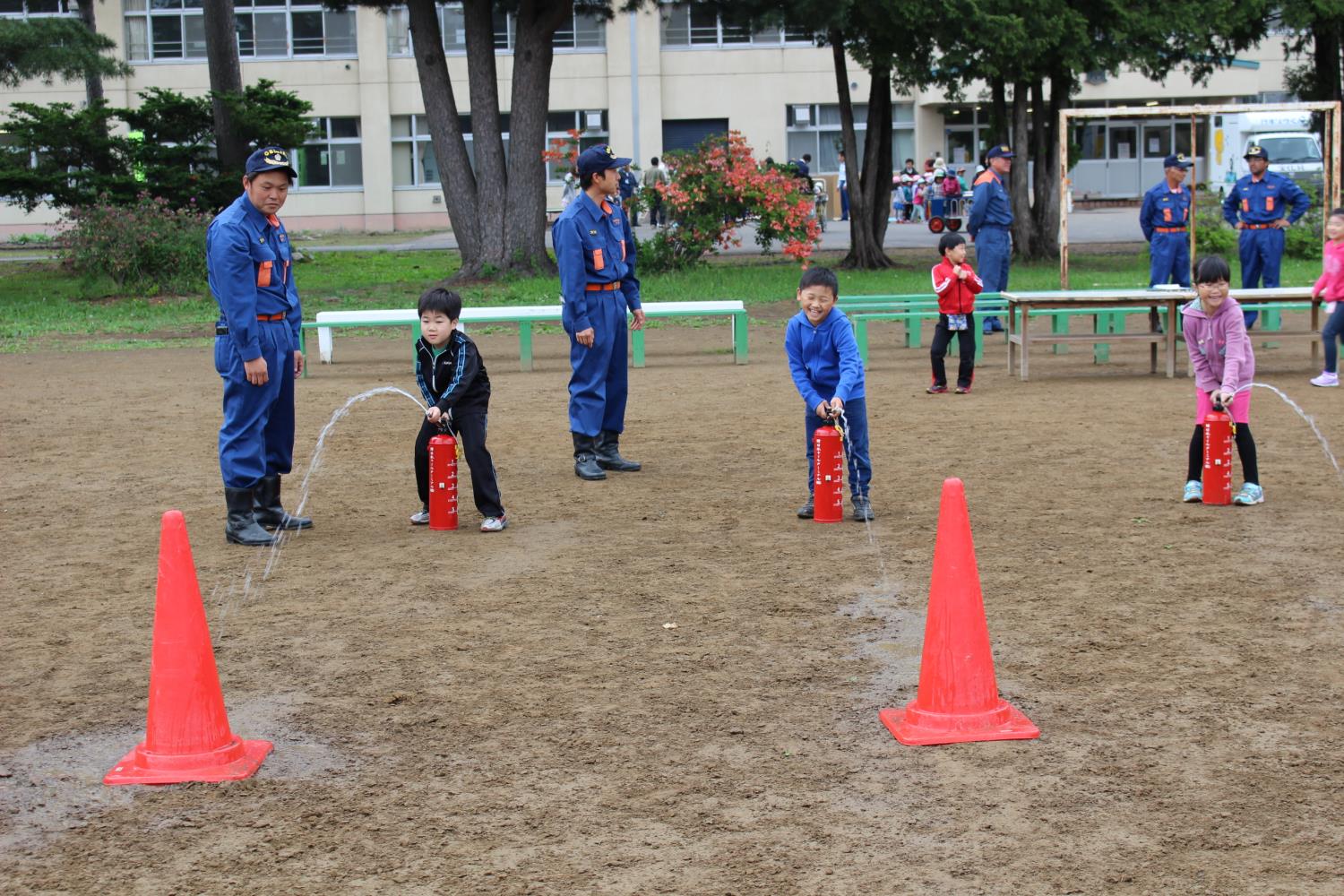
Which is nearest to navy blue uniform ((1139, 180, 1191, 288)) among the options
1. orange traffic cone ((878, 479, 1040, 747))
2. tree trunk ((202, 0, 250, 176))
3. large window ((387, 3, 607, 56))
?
orange traffic cone ((878, 479, 1040, 747))

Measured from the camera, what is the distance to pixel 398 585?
6.80 m

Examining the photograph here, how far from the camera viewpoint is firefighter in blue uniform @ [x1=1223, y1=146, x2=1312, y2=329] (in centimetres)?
1554

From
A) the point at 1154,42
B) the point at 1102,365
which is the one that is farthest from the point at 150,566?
the point at 1154,42

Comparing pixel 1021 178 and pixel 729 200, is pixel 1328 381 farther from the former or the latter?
pixel 1021 178

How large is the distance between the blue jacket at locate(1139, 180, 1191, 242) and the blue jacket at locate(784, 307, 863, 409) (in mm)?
8911

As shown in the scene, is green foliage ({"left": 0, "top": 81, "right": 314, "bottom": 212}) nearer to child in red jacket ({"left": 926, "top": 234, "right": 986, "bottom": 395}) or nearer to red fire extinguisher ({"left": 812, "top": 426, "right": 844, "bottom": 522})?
child in red jacket ({"left": 926, "top": 234, "right": 986, "bottom": 395})

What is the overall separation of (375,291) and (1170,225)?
12211 mm

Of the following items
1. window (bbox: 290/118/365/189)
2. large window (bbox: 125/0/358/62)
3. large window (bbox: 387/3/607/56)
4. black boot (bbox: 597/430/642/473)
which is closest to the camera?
black boot (bbox: 597/430/642/473)

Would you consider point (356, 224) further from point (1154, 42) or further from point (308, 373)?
point (308, 373)

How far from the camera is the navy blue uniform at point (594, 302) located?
367 inches

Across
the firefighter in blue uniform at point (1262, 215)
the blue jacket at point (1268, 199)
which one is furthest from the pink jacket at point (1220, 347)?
the blue jacket at point (1268, 199)

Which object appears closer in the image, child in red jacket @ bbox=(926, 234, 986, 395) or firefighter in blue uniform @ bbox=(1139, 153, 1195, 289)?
child in red jacket @ bbox=(926, 234, 986, 395)

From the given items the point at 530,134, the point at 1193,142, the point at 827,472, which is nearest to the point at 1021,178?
the point at 530,134

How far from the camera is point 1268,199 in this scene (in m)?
15.5
